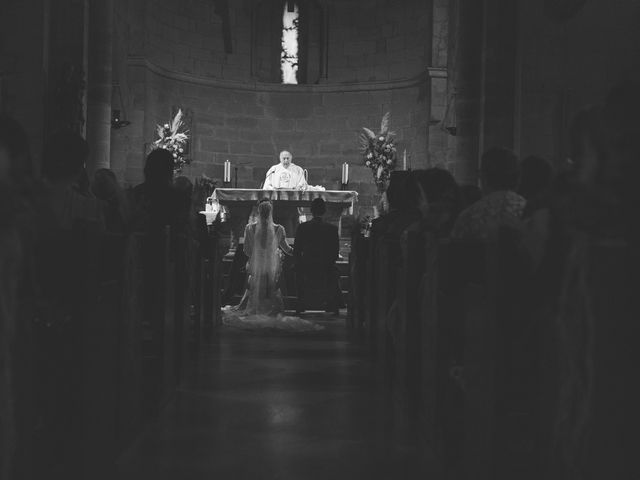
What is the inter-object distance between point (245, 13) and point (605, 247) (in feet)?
55.8

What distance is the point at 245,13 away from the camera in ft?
60.1

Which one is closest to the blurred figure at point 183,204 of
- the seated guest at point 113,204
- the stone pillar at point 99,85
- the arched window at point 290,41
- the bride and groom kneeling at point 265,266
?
the seated guest at point 113,204

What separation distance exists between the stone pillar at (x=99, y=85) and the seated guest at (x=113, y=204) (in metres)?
6.50

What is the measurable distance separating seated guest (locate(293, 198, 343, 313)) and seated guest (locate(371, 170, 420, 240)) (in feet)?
10.4

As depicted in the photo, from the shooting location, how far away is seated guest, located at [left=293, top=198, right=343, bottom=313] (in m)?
10.6

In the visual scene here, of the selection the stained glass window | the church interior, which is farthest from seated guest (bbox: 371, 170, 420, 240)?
the stained glass window

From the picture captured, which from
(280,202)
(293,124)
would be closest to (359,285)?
(280,202)

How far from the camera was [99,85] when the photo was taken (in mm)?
11992

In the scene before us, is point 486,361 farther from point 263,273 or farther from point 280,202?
point 280,202

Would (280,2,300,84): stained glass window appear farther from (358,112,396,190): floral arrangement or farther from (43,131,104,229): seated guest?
(43,131,104,229): seated guest

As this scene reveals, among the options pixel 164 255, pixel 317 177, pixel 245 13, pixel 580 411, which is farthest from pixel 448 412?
pixel 245 13

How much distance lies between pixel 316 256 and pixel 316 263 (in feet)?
0.27

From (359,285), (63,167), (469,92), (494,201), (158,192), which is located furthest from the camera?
(469,92)

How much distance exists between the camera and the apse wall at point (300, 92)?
17406mm
